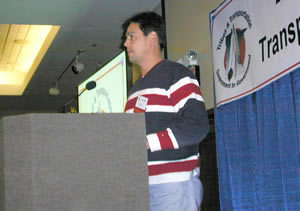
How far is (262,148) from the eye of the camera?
2334 mm

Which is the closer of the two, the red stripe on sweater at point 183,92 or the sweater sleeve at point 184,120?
the sweater sleeve at point 184,120

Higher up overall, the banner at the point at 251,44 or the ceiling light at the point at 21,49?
the ceiling light at the point at 21,49

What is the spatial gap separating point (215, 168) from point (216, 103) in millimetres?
590

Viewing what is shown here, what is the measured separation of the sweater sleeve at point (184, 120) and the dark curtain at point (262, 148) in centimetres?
69

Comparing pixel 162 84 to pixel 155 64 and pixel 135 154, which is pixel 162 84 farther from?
pixel 135 154

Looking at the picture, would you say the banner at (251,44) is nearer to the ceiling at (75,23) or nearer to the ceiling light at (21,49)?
the ceiling at (75,23)

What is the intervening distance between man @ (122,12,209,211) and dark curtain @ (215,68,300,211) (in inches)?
26.0

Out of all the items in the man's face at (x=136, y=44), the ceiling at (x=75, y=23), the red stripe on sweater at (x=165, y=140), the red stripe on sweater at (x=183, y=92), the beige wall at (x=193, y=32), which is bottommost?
the red stripe on sweater at (x=165, y=140)

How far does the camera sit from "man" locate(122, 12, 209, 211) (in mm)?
1395

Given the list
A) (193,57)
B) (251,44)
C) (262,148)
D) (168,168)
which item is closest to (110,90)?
(193,57)

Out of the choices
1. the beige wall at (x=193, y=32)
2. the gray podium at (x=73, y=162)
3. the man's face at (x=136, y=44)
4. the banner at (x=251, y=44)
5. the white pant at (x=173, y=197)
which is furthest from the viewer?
the beige wall at (x=193, y=32)

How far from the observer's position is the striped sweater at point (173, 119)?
140 cm

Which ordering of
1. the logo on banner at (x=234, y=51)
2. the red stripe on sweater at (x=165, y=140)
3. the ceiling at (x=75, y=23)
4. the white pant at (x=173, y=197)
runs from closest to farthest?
the red stripe on sweater at (x=165, y=140)
the white pant at (x=173, y=197)
the logo on banner at (x=234, y=51)
the ceiling at (x=75, y=23)

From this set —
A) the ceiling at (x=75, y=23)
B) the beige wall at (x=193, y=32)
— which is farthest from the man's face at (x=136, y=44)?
the ceiling at (x=75, y=23)
